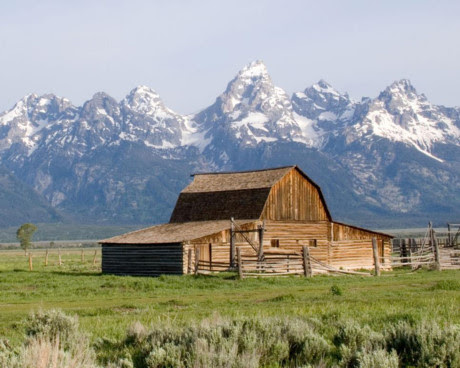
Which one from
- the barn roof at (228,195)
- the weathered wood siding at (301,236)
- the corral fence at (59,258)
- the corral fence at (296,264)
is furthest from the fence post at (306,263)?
the corral fence at (59,258)

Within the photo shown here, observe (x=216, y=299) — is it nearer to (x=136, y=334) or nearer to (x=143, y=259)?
(x=136, y=334)

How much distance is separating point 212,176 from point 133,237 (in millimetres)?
10283

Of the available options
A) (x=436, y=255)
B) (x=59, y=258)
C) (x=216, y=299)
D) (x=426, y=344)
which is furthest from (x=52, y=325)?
(x=59, y=258)

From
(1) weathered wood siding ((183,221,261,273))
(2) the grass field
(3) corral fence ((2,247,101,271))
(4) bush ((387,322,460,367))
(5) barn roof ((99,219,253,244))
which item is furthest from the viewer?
(3) corral fence ((2,247,101,271))

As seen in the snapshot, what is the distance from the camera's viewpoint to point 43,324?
15.0 metres

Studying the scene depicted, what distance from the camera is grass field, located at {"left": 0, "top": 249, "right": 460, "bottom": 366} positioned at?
1748cm

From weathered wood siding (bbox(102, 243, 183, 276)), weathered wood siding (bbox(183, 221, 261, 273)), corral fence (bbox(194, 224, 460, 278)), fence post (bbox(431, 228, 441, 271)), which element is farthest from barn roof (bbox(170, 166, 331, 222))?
fence post (bbox(431, 228, 441, 271))

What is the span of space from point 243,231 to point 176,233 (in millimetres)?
5611

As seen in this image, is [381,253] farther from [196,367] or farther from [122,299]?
[196,367]

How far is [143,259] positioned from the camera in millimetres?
48625

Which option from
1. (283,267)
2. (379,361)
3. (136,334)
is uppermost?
(283,267)

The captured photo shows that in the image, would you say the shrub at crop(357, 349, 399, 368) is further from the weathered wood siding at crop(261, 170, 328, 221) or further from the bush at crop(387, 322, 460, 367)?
the weathered wood siding at crop(261, 170, 328, 221)

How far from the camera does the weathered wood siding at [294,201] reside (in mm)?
51562

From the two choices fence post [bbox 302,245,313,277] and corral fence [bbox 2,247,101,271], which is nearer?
fence post [bbox 302,245,313,277]
